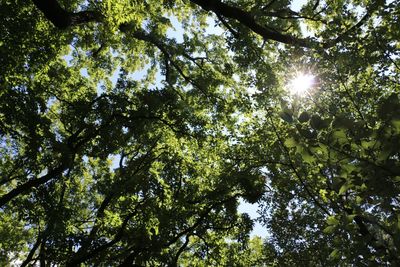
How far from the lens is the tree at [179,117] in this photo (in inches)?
350

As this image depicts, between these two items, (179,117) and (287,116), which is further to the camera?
(179,117)

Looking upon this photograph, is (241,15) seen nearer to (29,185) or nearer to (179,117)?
(179,117)

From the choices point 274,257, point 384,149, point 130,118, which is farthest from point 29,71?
point 274,257

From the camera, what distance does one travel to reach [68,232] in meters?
11.1

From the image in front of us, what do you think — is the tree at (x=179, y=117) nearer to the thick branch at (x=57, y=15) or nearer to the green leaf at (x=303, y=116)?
the thick branch at (x=57, y=15)

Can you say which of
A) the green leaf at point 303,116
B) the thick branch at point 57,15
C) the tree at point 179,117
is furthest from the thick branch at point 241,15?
the green leaf at point 303,116

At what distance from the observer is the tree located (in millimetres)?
8891

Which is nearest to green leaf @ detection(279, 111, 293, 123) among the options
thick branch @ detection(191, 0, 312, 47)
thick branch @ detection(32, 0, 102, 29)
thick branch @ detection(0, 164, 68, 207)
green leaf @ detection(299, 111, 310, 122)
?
green leaf @ detection(299, 111, 310, 122)

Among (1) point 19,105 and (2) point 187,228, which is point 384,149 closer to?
(1) point 19,105

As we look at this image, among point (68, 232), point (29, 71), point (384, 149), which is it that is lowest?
point (384, 149)

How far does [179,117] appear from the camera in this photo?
40.8 feet

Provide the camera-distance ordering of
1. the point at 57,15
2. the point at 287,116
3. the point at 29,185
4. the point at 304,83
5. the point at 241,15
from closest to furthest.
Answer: the point at 287,116, the point at 57,15, the point at 304,83, the point at 241,15, the point at 29,185

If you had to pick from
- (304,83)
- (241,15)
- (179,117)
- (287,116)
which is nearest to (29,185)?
(179,117)

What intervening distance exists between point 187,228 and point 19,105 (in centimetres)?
789
